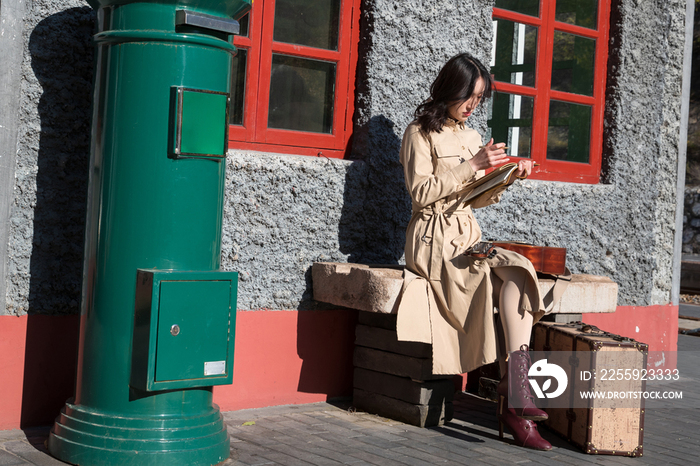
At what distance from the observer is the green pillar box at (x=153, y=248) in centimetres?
272

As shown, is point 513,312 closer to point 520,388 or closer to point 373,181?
point 520,388

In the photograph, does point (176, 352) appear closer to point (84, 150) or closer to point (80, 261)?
point (80, 261)

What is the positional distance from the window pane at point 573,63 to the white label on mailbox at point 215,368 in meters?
3.15

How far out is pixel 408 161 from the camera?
3.70m

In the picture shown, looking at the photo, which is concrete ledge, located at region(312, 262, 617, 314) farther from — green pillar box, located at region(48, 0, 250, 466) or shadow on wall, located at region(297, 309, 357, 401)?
green pillar box, located at region(48, 0, 250, 466)

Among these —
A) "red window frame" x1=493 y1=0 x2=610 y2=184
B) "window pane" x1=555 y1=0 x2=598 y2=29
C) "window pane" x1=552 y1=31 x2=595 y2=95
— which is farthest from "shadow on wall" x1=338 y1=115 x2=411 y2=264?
"window pane" x1=555 y1=0 x2=598 y2=29

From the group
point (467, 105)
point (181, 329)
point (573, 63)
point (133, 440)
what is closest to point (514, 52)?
point (573, 63)

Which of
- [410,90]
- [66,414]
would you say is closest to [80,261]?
[66,414]

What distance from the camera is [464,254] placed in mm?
3568

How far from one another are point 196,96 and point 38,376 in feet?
4.65

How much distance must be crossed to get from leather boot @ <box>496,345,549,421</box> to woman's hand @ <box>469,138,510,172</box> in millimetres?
827

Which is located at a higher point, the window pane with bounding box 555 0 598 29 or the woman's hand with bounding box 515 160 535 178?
the window pane with bounding box 555 0 598 29

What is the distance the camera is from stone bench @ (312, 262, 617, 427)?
3.61 metres

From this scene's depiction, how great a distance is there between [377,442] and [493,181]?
1.26m
